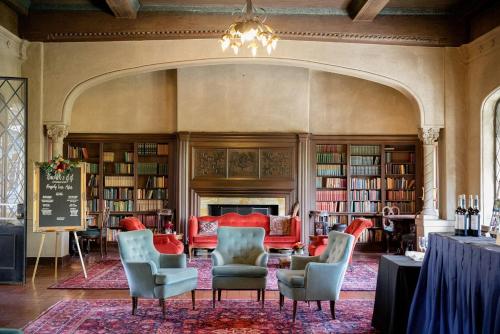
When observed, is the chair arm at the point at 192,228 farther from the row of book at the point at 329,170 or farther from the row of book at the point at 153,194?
the row of book at the point at 329,170

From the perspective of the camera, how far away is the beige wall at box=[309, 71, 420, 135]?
1184 centimetres

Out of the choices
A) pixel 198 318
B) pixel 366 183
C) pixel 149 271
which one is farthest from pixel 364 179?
pixel 149 271

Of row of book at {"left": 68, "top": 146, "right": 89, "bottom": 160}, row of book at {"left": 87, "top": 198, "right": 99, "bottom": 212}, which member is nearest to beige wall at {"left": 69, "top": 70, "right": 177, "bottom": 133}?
row of book at {"left": 68, "top": 146, "right": 89, "bottom": 160}

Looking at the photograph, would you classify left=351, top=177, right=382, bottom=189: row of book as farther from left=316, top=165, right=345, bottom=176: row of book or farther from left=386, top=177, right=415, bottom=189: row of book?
left=316, top=165, right=345, bottom=176: row of book

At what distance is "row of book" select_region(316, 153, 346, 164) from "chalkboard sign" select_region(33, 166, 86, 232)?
5.67 metres

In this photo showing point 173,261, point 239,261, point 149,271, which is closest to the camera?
point 149,271

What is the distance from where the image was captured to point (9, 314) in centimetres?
580

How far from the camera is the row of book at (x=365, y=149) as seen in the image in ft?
39.1

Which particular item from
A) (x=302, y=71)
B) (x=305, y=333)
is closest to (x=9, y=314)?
(x=305, y=333)

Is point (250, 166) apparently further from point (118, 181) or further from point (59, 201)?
point (59, 201)

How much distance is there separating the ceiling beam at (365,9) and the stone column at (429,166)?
2.22m

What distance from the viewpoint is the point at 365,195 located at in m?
11.9

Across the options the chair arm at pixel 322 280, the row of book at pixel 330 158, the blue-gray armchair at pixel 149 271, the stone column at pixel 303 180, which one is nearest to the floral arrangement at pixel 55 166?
the blue-gray armchair at pixel 149 271

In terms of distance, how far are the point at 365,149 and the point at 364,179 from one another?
69 cm
